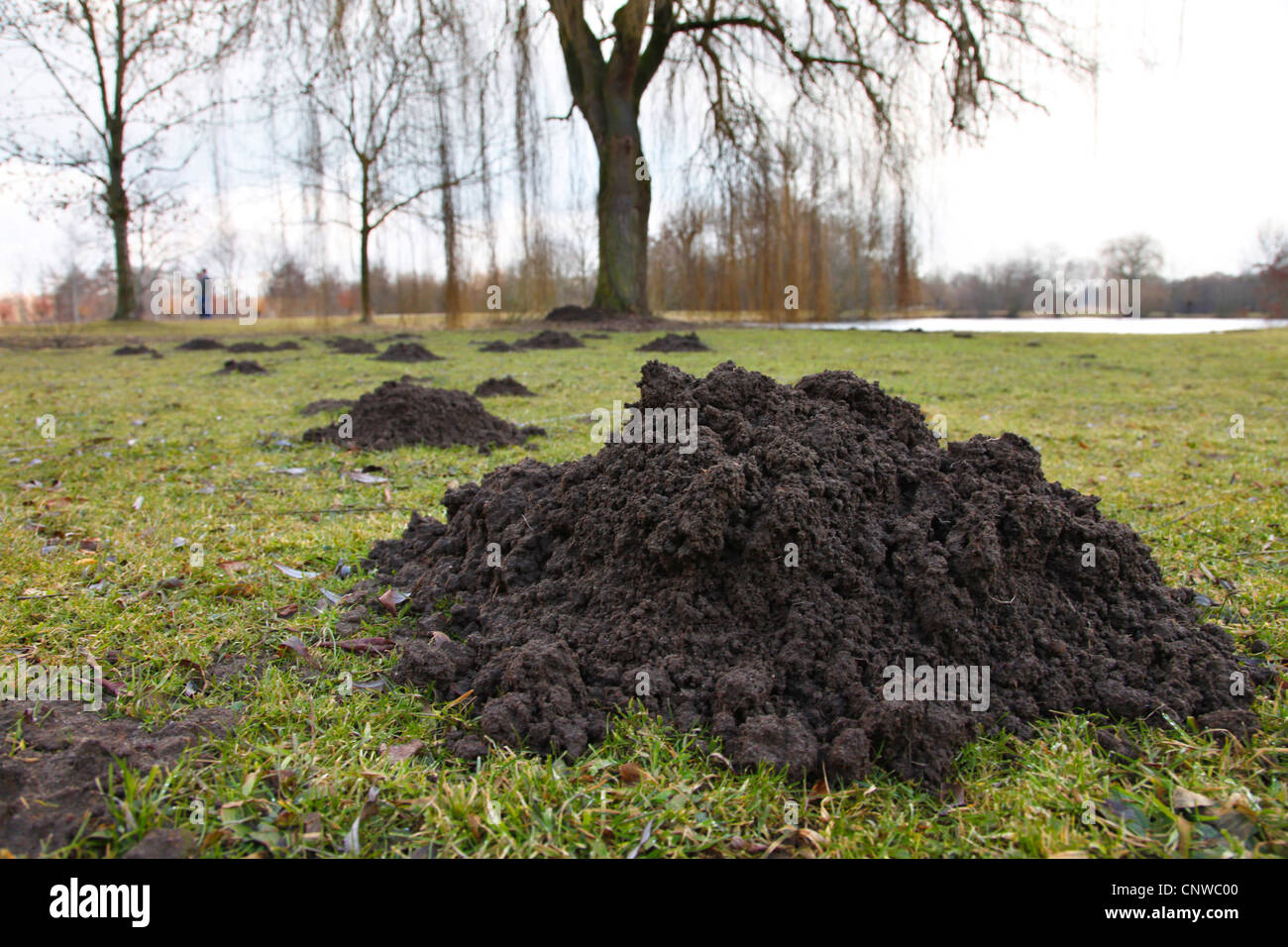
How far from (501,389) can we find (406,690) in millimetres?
7171

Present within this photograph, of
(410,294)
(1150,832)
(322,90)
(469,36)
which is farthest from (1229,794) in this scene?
(410,294)

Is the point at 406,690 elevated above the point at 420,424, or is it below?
below

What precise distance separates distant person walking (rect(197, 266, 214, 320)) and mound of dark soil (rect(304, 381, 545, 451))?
97.7ft

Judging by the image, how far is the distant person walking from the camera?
1227 inches

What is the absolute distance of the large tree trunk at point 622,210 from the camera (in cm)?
2083

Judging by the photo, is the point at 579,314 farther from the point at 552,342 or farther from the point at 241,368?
the point at 241,368

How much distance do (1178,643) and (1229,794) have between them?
0.67 m

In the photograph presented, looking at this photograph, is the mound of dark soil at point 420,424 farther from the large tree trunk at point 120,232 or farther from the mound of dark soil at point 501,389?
the large tree trunk at point 120,232

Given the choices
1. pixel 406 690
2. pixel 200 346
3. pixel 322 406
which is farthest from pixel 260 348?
pixel 406 690

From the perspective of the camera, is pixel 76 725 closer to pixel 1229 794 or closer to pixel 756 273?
pixel 1229 794

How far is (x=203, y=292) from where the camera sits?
105 ft

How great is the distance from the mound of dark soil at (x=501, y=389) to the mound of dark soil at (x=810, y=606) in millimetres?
6279

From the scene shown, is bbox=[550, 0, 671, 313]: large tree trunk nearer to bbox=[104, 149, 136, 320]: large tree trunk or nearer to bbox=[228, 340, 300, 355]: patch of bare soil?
bbox=[228, 340, 300, 355]: patch of bare soil

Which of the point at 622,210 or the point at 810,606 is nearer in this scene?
the point at 810,606
